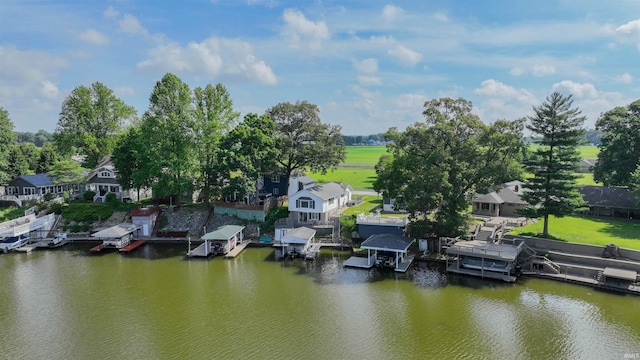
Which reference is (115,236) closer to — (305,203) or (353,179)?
(305,203)

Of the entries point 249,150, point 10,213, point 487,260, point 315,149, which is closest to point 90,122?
point 10,213

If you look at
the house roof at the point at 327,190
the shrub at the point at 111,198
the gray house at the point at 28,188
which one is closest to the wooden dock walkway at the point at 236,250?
the house roof at the point at 327,190

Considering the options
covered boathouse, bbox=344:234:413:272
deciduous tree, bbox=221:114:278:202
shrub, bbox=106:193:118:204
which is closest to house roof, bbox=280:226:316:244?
covered boathouse, bbox=344:234:413:272

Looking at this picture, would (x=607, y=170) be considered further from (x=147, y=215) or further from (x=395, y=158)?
(x=147, y=215)

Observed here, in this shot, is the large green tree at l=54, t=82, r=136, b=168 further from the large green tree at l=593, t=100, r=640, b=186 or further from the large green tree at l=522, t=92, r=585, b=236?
the large green tree at l=593, t=100, r=640, b=186

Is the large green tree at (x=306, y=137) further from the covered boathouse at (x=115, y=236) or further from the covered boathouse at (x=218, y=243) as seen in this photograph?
the covered boathouse at (x=115, y=236)

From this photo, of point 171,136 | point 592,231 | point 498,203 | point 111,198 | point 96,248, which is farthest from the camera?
point 111,198
